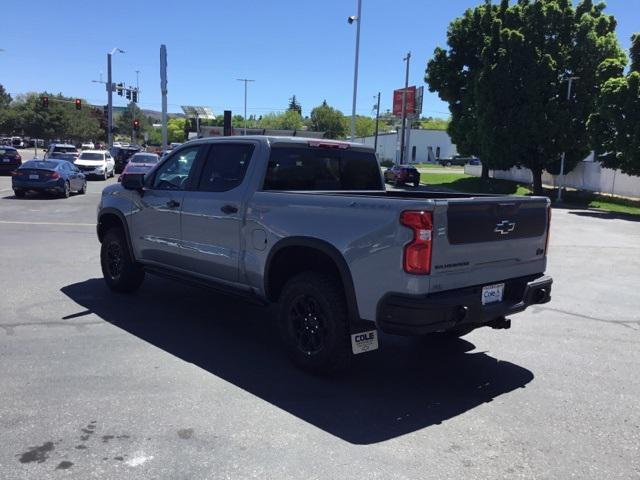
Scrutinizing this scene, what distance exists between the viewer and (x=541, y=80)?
2947cm

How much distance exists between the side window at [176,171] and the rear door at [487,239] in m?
3.14

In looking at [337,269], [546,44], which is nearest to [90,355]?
[337,269]

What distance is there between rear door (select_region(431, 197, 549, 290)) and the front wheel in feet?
2.89

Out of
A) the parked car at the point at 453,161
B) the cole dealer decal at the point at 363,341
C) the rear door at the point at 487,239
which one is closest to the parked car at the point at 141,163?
the cole dealer decal at the point at 363,341

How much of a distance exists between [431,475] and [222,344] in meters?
2.77

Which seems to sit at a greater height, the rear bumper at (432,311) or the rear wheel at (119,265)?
the rear bumper at (432,311)

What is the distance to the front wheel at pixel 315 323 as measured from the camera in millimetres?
4457

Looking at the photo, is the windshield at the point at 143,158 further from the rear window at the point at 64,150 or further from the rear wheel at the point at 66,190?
the rear window at the point at 64,150

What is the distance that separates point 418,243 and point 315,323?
126 cm

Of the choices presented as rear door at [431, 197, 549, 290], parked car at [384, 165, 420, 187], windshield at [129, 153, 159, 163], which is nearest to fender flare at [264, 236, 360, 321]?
rear door at [431, 197, 549, 290]

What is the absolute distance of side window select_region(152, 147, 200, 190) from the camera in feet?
20.1

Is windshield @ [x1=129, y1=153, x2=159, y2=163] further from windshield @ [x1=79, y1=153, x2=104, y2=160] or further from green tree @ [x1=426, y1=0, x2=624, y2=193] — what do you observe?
green tree @ [x1=426, y1=0, x2=624, y2=193]

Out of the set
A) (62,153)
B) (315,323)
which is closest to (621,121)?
(315,323)

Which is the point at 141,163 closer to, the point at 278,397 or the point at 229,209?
the point at 229,209
